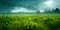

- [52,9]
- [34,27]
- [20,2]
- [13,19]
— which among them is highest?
[20,2]

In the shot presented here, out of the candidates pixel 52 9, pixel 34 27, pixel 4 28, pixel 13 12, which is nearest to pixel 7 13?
pixel 13 12

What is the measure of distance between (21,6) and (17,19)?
0.66 feet

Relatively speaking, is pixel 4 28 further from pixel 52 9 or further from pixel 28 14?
pixel 52 9

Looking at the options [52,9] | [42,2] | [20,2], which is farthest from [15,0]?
[52,9]

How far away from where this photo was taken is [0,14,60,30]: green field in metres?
1.85

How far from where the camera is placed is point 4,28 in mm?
1825

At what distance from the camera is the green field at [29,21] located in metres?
1.85

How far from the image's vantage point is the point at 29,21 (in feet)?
6.19

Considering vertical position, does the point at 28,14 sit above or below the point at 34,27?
above

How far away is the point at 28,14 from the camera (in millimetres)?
1917

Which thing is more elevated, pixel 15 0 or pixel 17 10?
pixel 15 0

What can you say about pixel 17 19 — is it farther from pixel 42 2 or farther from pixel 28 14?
pixel 42 2

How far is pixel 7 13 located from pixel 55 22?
0.72m

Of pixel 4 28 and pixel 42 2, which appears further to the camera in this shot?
pixel 42 2
